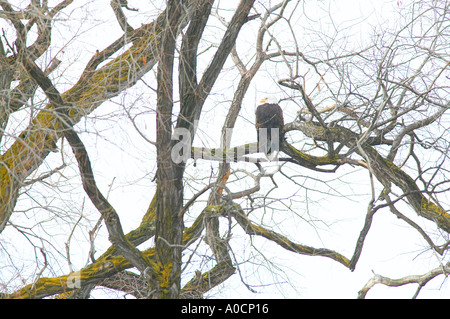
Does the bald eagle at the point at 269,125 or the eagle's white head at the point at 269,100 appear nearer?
the bald eagle at the point at 269,125

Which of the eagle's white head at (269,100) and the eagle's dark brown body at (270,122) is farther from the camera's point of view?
the eagle's white head at (269,100)

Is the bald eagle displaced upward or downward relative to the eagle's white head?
downward

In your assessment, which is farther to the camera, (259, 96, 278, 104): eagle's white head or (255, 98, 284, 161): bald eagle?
(259, 96, 278, 104): eagle's white head

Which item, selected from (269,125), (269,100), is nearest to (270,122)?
(269,125)

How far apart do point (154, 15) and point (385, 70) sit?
2553 mm

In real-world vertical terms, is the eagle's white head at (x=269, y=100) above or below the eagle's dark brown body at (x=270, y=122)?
above

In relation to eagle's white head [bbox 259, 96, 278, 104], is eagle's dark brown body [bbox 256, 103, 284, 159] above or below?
below

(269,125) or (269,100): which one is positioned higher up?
(269,100)

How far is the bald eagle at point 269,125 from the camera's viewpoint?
588 centimetres

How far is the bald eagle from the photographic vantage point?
5875 millimetres

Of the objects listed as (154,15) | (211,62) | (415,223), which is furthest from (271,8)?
(415,223)

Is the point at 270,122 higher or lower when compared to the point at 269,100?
lower

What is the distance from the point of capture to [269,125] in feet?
20.7

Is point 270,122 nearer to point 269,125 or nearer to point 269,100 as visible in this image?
point 269,125
